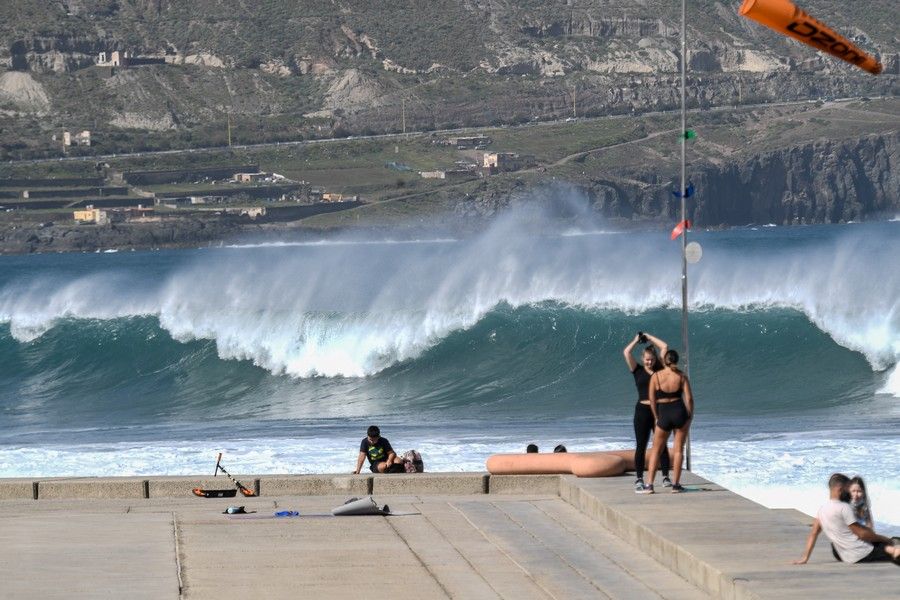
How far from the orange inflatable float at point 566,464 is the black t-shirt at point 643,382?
0.87 m

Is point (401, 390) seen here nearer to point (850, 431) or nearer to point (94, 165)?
point (850, 431)

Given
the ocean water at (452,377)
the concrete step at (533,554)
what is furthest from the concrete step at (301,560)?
the ocean water at (452,377)

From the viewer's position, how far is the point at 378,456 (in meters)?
15.7

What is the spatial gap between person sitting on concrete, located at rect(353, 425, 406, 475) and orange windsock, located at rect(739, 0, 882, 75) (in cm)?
639

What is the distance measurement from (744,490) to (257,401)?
1509 cm

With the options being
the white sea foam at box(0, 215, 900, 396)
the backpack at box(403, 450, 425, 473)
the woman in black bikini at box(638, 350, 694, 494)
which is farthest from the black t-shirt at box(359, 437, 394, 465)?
the white sea foam at box(0, 215, 900, 396)

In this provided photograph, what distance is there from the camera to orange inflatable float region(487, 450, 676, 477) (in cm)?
1396

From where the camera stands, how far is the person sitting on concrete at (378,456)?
15539mm

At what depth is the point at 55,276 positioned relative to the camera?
111m

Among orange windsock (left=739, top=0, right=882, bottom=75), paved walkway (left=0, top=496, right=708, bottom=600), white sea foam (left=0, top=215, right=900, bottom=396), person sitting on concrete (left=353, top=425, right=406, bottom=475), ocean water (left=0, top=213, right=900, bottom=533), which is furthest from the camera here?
white sea foam (left=0, top=215, right=900, bottom=396)

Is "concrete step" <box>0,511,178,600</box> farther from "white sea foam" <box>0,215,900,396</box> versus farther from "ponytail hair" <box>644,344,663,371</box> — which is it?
"white sea foam" <box>0,215,900,396</box>

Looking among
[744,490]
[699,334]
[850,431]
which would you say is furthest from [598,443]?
[699,334]

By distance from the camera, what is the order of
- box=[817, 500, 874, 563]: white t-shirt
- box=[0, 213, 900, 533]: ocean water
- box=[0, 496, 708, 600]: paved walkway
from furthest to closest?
1. box=[0, 213, 900, 533]: ocean water
2. box=[0, 496, 708, 600]: paved walkway
3. box=[817, 500, 874, 563]: white t-shirt

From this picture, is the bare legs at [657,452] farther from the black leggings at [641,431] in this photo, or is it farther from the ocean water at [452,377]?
the ocean water at [452,377]
